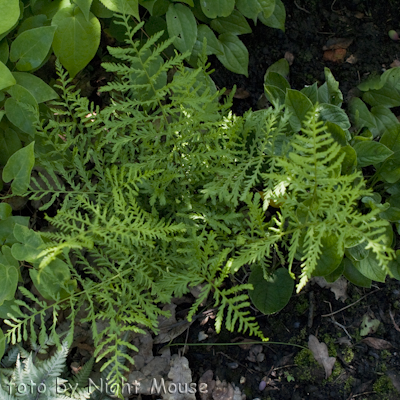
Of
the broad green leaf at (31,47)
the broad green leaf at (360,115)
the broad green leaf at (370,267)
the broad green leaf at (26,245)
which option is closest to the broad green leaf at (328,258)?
the broad green leaf at (370,267)

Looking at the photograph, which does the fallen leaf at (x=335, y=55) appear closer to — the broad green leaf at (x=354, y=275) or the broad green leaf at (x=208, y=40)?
the broad green leaf at (x=208, y=40)

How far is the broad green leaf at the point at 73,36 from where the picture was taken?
1.25 m

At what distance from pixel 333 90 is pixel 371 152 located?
0.34m

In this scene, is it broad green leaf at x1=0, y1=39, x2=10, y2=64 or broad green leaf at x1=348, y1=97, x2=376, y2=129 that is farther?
broad green leaf at x1=348, y1=97, x2=376, y2=129

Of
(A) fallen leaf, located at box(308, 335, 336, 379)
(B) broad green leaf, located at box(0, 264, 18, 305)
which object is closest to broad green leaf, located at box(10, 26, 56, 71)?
(B) broad green leaf, located at box(0, 264, 18, 305)

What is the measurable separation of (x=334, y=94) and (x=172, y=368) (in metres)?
1.30

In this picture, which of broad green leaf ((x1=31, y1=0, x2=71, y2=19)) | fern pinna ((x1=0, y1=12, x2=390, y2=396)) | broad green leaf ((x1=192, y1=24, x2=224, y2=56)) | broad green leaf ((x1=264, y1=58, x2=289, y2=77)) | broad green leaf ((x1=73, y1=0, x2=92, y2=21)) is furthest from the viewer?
broad green leaf ((x1=264, y1=58, x2=289, y2=77))

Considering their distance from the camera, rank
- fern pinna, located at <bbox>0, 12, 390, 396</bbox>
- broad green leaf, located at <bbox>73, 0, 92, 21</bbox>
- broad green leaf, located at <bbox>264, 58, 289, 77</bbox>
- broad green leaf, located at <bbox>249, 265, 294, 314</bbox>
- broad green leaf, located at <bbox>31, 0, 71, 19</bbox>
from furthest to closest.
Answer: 1. broad green leaf, located at <bbox>264, 58, 289, 77</bbox>
2. broad green leaf, located at <bbox>249, 265, 294, 314</bbox>
3. broad green leaf, located at <bbox>31, 0, 71, 19</bbox>
4. broad green leaf, located at <bbox>73, 0, 92, 21</bbox>
5. fern pinna, located at <bbox>0, 12, 390, 396</bbox>

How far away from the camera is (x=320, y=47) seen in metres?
1.75

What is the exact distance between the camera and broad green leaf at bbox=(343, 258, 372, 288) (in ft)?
4.70

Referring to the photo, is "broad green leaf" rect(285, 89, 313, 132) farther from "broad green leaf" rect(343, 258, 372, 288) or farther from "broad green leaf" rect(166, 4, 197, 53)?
"broad green leaf" rect(343, 258, 372, 288)

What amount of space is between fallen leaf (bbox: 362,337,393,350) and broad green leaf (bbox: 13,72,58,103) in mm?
1537

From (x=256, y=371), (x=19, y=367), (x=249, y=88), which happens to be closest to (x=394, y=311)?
(x=256, y=371)

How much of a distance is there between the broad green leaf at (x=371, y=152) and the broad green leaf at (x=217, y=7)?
69cm
